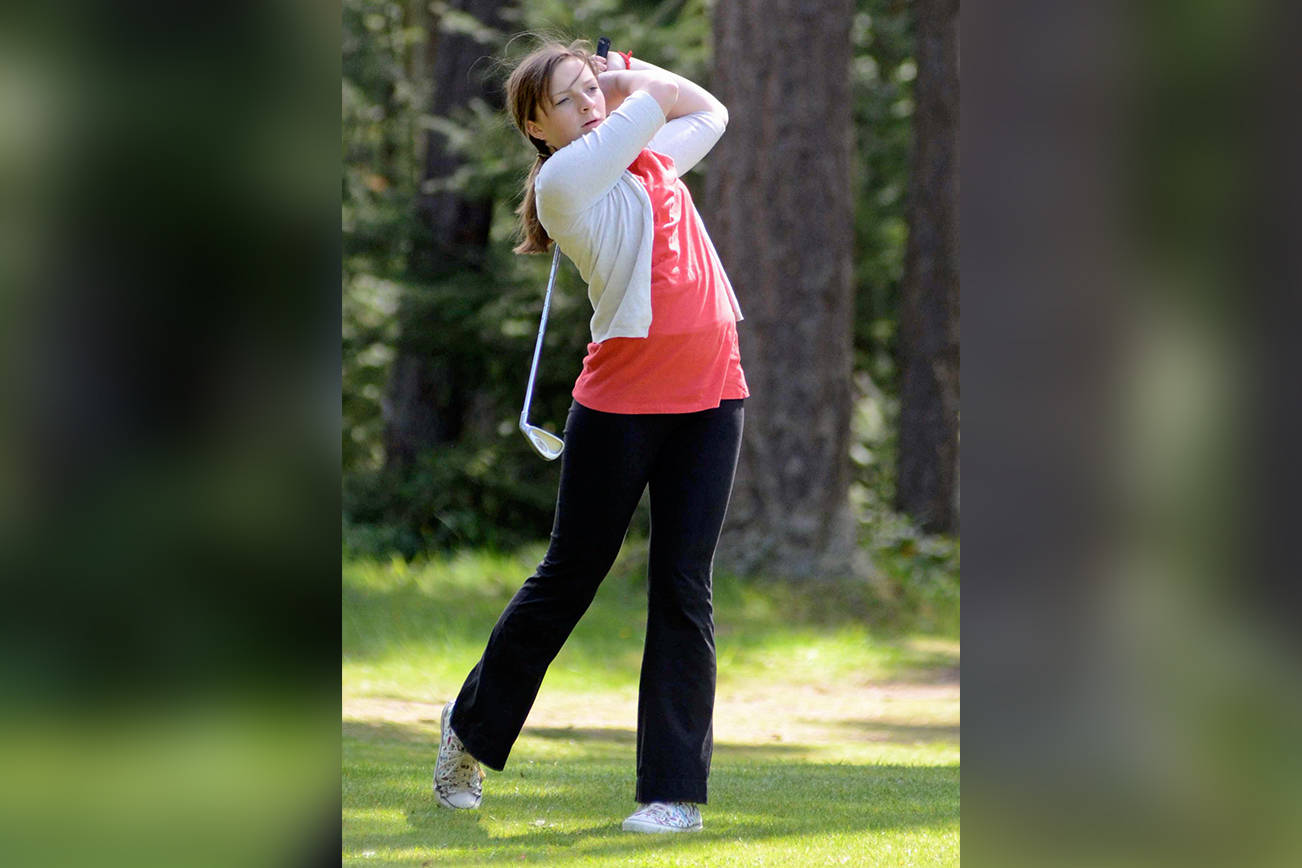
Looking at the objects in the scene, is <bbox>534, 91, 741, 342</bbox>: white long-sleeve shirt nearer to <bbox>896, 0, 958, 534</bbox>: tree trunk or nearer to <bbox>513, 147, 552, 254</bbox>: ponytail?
<bbox>513, 147, 552, 254</bbox>: ponytail

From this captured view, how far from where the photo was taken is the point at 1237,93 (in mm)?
1872

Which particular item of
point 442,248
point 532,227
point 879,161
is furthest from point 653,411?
point 879,161

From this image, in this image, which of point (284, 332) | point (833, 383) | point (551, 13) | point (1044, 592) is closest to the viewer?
point (1044, 592)

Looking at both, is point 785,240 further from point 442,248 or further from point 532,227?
point 532,227

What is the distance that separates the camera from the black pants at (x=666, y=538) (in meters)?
3.80

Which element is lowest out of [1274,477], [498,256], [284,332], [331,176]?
[1274,477]

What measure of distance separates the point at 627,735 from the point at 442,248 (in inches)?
320

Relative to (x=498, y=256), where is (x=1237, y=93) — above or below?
below

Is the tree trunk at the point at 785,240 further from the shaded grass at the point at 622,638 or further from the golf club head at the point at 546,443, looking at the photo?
the golf club head at the point at 546,443

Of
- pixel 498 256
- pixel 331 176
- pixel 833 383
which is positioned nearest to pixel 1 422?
pixel 331 176

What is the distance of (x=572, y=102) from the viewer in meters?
3.79

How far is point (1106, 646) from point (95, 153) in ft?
4.78

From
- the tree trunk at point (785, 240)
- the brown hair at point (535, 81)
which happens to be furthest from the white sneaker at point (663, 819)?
the tree trunk at point (785, 240)

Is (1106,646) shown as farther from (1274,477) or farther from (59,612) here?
(59,612)
